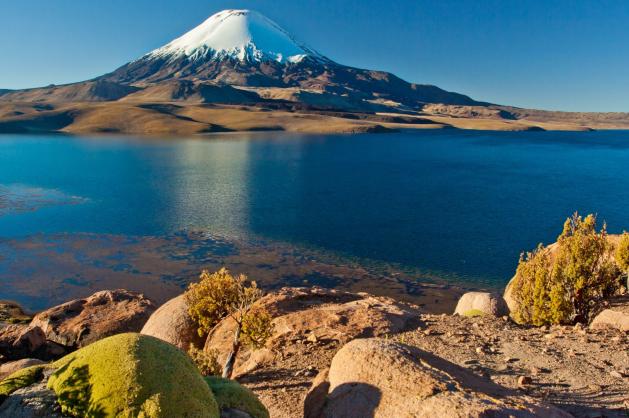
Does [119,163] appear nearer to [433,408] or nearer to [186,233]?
[186,233]

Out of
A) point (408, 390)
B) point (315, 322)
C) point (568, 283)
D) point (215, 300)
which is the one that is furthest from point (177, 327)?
point (568, 283)

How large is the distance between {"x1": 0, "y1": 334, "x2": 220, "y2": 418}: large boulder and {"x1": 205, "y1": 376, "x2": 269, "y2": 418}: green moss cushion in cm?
73

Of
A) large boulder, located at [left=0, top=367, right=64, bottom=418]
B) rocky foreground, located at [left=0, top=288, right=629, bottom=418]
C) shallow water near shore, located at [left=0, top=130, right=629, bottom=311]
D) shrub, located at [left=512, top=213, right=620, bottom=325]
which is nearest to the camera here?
large boulder, located at [left=0, top=367, right=64, bottom=418]

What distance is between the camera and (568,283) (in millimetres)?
16562

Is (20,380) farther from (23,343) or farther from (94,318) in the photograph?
(94,318)

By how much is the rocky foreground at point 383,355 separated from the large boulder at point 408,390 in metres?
0.02

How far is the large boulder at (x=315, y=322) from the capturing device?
1412 centimetres

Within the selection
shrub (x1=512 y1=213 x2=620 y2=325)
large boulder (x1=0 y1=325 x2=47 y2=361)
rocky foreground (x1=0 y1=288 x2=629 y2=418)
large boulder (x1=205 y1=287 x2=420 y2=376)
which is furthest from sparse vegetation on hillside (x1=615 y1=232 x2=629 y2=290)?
large boulder (x1=0 y1=325 x2=47 y2=361)

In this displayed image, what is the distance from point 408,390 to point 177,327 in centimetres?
1060

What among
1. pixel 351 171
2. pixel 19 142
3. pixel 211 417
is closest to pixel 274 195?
pixel 351 171

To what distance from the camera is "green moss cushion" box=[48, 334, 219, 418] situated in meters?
6.53

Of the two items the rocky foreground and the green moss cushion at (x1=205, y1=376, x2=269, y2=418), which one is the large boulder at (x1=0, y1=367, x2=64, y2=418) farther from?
the green moss cushion at (x1=205, y1=376, x2=269, y2=418)

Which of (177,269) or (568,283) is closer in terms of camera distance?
(568,283)

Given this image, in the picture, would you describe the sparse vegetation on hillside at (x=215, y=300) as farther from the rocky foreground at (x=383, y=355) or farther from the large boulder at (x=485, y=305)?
the large boulder at (x=485, y=305)
